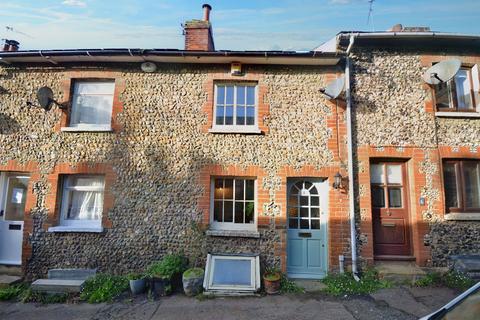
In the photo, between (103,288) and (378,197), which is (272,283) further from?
(103,288)

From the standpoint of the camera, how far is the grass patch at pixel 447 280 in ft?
17.9

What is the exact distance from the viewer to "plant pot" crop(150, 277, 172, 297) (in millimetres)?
5334

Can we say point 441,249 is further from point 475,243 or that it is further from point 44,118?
point 44,118

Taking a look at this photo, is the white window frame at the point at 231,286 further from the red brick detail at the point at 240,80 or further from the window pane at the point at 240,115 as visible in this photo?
the window pane at the point at 240,115

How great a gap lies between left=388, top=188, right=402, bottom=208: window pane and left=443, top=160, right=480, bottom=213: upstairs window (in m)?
1.05

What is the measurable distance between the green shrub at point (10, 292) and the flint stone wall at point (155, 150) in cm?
53

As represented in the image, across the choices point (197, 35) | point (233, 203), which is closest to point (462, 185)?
point (233, 203)

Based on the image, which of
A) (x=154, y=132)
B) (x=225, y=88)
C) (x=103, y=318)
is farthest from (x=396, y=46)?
(x=103, y=318)

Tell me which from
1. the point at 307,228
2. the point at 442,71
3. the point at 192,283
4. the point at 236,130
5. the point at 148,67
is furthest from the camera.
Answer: the point at 148,67

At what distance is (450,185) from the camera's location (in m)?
6.31

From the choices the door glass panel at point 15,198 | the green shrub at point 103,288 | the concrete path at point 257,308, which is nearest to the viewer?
the concrete path at point 257,308

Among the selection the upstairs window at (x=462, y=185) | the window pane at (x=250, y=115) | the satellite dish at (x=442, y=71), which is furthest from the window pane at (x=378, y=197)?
the window pane at (x=250, y=115)

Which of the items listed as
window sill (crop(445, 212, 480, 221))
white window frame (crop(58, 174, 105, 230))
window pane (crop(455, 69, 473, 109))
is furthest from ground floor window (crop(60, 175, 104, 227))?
window pane (crop(455, 69, 473, 109))

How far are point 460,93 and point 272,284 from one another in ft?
21.7
